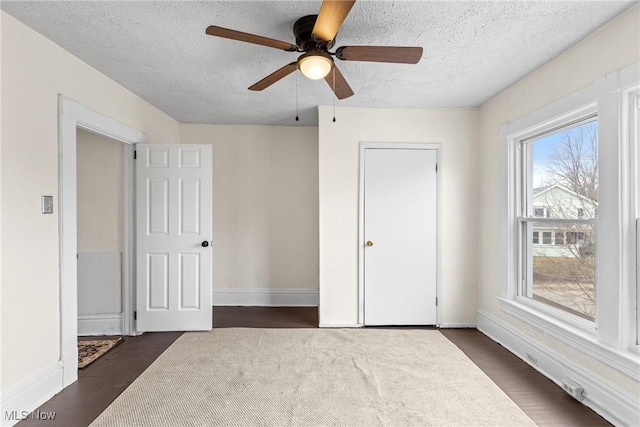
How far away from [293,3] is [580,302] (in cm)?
279

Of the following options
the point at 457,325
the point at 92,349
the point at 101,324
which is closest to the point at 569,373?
the point at 457,325

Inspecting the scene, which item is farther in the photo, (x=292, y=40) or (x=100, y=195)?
(x=100, y=195)

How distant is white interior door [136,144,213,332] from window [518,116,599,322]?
3103 mm

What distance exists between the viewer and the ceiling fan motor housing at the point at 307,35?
6.38 feet

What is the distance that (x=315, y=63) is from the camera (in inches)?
75.8

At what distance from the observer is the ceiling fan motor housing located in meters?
1.95

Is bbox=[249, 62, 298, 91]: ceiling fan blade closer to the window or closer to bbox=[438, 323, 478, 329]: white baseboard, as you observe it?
the window

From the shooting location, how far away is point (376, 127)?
3.75 m

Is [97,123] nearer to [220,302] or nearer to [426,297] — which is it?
[220,302]

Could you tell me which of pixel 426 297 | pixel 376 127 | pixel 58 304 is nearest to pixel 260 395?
pixel 58 304

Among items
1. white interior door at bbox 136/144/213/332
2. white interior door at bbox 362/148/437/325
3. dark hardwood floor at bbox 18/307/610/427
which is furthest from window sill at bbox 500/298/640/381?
white interior door at bbox 136/144/213/332

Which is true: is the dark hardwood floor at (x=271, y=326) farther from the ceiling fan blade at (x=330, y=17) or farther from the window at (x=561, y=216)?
the ceiling fan blade at (x=330, y=17)

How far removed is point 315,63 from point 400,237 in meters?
→ 2.34

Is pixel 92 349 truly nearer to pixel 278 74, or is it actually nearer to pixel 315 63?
pixel 278 74
